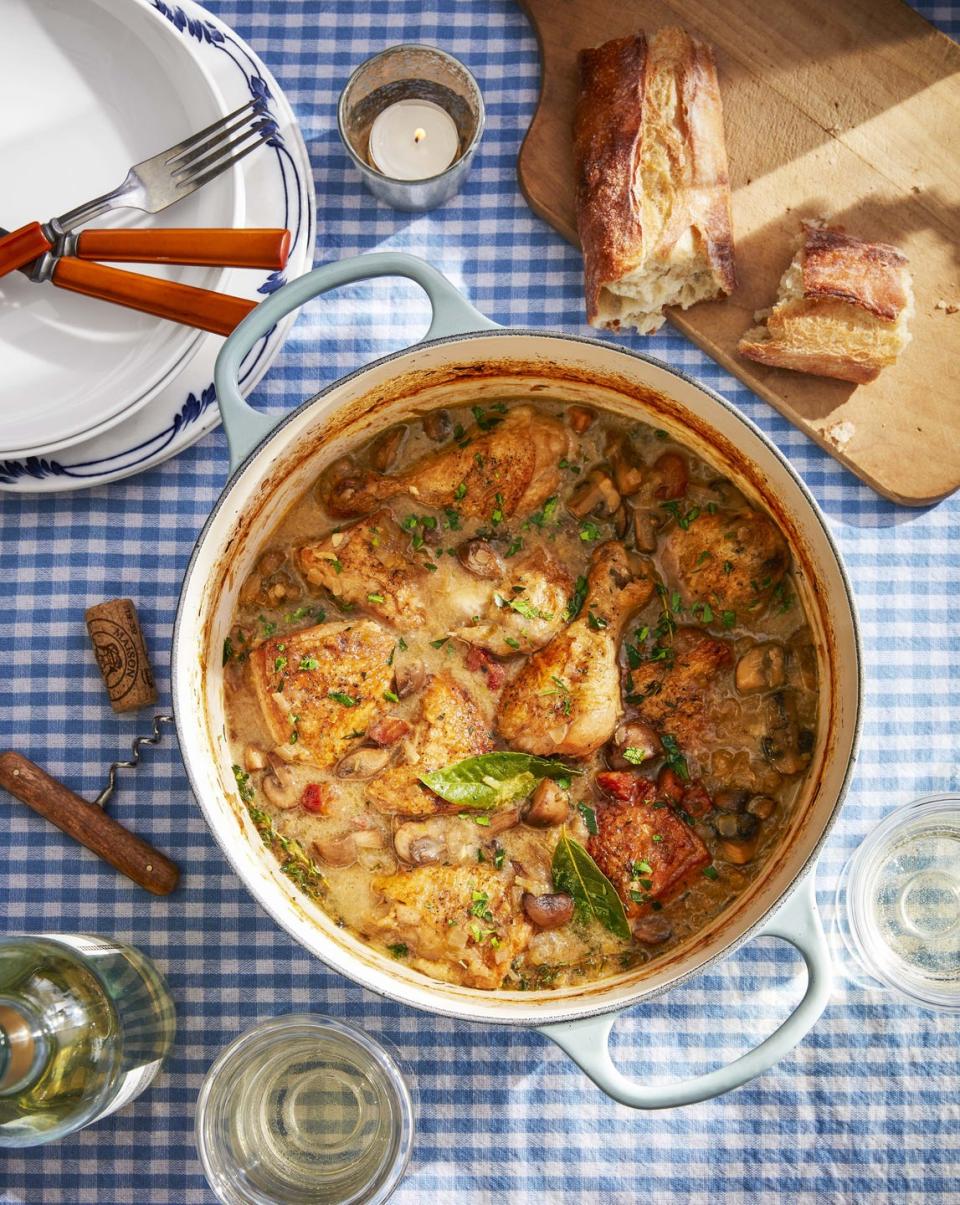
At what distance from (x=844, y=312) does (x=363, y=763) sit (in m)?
1.59

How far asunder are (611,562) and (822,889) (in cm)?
102

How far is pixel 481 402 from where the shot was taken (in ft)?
9.29

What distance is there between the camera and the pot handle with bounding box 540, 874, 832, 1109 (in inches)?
89.4

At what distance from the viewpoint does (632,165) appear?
9.11 feet

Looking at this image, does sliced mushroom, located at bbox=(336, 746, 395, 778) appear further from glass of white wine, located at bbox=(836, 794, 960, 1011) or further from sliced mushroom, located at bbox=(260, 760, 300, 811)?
glass of white wine, located at bbox=(836, 794, 960, 1011)

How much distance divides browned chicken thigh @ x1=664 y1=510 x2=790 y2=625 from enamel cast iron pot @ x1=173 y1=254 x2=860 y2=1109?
0.06 m

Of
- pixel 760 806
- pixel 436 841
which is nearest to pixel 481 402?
pixel 436 841

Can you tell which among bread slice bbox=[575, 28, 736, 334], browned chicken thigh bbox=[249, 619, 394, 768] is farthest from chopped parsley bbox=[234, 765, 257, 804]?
bread slice bbox=[575, 28, 736, 334]

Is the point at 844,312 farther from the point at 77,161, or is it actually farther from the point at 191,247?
the point at 77,161

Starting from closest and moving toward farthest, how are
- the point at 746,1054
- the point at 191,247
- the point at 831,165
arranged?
the point at 746,1054
the point at 191,247
the point at 831,165

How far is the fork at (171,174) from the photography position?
8.86ft

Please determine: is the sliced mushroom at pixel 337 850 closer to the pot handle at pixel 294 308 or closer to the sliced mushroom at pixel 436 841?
the sliced mushroom at pixel 436 841

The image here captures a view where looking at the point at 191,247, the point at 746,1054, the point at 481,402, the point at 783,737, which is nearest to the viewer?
the point at 746,1054

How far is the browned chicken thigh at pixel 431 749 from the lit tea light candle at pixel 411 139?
52.3 inches
